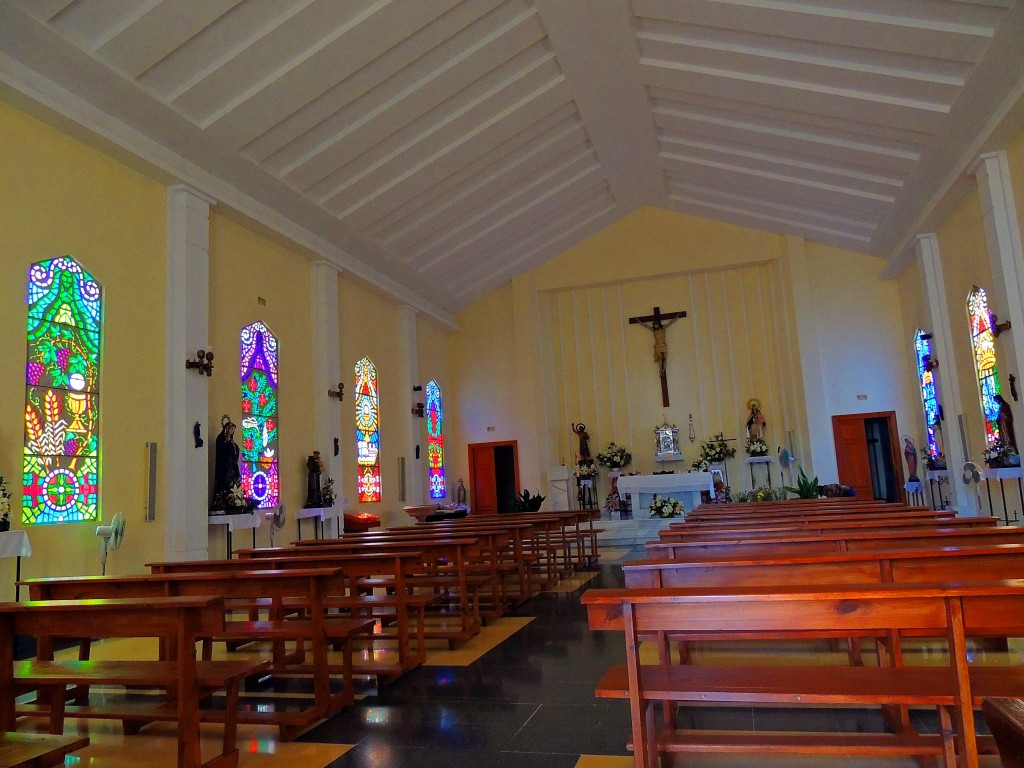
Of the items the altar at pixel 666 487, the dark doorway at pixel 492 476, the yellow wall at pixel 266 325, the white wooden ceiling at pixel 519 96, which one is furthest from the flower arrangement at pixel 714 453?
the yellow wall at pixel 266 325

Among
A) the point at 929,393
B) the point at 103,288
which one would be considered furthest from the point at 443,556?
the point at 929,393

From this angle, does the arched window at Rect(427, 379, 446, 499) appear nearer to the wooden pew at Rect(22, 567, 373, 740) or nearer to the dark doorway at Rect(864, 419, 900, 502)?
the dark doorway at Rect(864, 419, 900, 502)

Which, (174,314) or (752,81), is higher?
(752,81)

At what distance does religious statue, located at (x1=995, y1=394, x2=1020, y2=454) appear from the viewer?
8.87 m

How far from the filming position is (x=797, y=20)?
7.57 meters

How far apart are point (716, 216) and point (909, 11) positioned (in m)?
7.57

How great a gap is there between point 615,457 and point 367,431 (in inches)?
211

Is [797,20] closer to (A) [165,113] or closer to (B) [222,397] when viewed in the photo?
(A) [165,113]

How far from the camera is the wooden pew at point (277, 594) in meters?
3.50

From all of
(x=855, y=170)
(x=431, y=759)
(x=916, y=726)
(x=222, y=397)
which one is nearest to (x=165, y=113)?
(x=222, y=397)

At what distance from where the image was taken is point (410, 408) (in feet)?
45.0

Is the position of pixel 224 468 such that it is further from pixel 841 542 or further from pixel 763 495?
pixel 763 495

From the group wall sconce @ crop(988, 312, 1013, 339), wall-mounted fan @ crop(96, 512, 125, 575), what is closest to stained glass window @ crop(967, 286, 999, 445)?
wall sconce @ crop(988, 312, 1013, 339)

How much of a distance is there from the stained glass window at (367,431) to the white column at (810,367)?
773cm
